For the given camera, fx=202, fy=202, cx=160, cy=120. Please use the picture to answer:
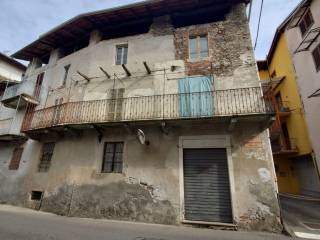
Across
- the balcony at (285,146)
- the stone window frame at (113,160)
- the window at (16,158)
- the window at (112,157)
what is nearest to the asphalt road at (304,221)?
the balcony at (285,146)

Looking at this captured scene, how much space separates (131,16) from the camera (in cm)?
1277

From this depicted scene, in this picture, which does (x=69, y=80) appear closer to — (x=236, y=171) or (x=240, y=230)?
(x=236, y=171)

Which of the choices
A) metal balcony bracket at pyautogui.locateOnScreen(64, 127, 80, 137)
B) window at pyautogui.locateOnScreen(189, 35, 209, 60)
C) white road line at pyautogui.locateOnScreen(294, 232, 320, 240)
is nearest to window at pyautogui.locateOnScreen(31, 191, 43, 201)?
metal balcony bracket at pyautogui.locateOnScreen(64, 127, 80, 137)

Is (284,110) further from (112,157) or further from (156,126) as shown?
(112,157)

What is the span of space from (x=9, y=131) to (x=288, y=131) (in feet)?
71.0

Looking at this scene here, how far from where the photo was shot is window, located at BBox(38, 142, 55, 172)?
1161 centimetres

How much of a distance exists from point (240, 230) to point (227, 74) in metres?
6.85

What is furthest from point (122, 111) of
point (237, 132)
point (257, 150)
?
point (257, 150)

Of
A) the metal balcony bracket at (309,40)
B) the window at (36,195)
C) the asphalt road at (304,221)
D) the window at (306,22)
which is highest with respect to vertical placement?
the window at (306,22)

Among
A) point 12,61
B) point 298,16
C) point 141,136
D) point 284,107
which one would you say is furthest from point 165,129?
point 12,61

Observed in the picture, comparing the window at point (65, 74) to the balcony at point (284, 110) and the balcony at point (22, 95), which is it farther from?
the balcony at point (284, 110)

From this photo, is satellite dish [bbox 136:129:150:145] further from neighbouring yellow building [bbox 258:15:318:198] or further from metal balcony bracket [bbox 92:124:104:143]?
neighbouring yellow building [bbox 258:15:318:198]

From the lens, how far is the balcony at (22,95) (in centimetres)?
1377

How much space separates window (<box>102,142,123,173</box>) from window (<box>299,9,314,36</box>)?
15.5 m
